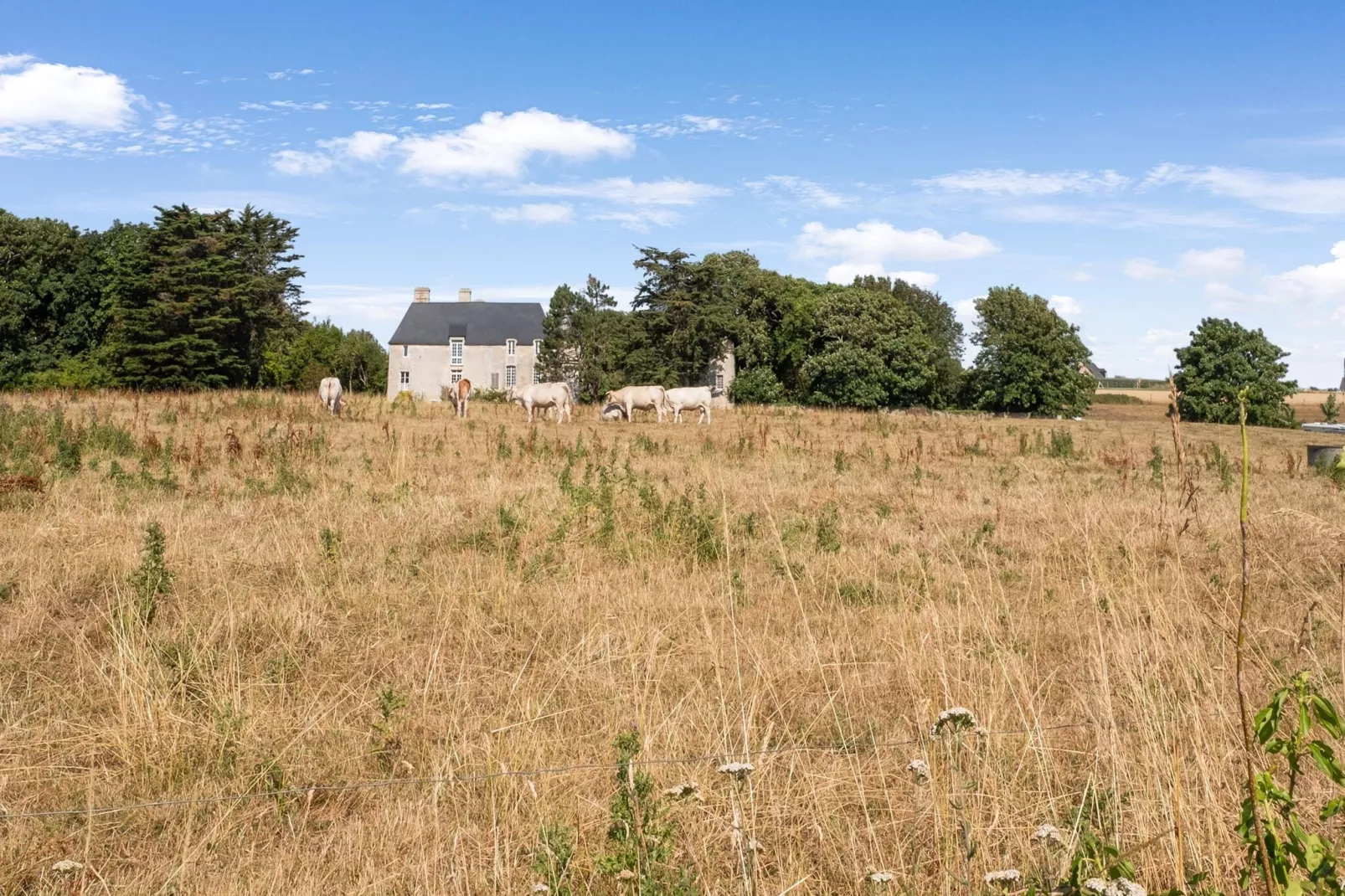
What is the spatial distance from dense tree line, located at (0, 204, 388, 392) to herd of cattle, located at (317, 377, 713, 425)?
2621 cm

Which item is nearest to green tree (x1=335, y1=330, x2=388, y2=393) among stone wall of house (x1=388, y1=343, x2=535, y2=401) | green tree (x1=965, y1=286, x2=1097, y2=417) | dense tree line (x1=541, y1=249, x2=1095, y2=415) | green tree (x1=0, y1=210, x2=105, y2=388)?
stone wall of house (x1=388, y1=343, x2=535, y2=401)

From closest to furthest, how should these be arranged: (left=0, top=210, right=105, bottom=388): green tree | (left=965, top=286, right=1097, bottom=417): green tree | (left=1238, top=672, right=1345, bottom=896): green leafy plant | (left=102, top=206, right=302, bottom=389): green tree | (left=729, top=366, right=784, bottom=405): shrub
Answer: (left=1238, top=672, right=1345, bottom=896): green leafy plant → (left=102, top=206, right=302, bottom=389): green tree → (left=0, top=210, right=105, bottom=388): green tree → (left=965, top=286, right=1097, bottom=417): green tree → (left=729, top=366, right=784, bottom=405): shrub

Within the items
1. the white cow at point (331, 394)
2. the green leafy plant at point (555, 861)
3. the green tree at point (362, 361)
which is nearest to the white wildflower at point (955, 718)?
the green leafy plant at point (555, 861)

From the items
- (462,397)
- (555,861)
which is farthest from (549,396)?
(555,861)

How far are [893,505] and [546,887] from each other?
8.86 metres

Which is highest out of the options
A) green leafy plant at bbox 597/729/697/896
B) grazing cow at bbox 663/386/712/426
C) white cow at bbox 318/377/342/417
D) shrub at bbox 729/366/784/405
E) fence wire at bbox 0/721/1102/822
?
shrub at bbox 729/366/784/405

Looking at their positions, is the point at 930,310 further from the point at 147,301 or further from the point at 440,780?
the point at 440,780

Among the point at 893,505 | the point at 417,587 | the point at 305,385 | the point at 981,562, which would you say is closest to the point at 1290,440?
the point at 893,505

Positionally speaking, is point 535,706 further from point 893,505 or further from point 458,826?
point 893,505

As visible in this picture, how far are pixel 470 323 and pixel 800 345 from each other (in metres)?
31.4

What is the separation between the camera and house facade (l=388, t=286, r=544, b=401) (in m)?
81.3

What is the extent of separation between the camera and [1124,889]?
189 centimetres

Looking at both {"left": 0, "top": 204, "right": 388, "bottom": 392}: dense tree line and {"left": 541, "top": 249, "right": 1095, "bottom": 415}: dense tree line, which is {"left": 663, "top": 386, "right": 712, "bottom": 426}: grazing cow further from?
{"left": 541, "top": 249, "right": 1095, "bottom": 415}: dense tree line

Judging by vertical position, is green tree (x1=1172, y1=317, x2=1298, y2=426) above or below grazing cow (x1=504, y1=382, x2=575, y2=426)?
above
